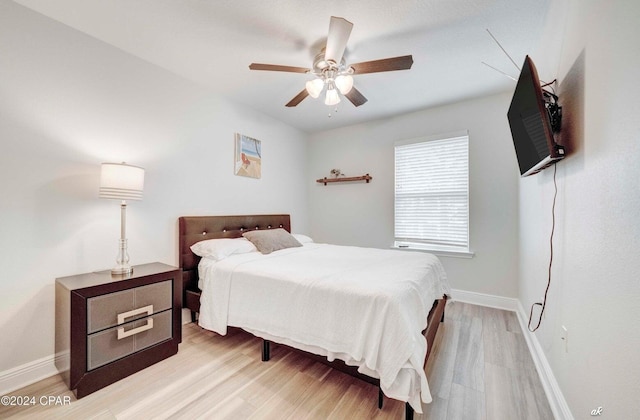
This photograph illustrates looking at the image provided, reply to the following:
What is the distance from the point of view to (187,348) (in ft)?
7.14

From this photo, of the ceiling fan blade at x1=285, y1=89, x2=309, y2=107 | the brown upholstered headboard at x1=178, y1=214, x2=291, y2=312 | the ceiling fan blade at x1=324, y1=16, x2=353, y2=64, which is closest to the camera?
the ceiling fan blade at x1=324, y1=16, x2=353, y2=64

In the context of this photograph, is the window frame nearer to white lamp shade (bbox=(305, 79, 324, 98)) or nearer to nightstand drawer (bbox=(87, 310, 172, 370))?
white lamp shade (bbox=(305, 79, 324, 98))

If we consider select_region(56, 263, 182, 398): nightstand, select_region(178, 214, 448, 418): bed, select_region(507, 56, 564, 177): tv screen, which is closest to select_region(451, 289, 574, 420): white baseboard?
select_region(178, 214, 448, 418): bed

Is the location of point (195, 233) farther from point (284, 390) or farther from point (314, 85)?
point (314, 85)

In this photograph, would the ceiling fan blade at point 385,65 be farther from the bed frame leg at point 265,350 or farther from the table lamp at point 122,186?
the bed frame leg at point 265,350

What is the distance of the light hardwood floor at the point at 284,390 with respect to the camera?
1476 millimetres

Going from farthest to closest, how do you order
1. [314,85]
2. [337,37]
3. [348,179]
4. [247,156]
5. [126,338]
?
1. [348,179]
2. [247,156]
3. [314,85]
4. [126,338]
5. [337,37]

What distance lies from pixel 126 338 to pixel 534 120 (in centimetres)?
301

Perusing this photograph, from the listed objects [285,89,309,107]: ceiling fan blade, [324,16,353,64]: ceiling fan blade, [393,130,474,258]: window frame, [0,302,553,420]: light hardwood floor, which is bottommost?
[0,302,553,420]: light hardwood floor

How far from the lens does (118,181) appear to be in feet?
6.19

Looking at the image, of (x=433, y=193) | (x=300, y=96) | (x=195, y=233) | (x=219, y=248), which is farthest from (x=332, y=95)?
(x=433, y=193)

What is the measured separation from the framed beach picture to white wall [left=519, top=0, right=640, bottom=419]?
3.09 m

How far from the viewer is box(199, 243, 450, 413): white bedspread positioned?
136 centimetres

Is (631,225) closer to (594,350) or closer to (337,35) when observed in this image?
(594,350)
